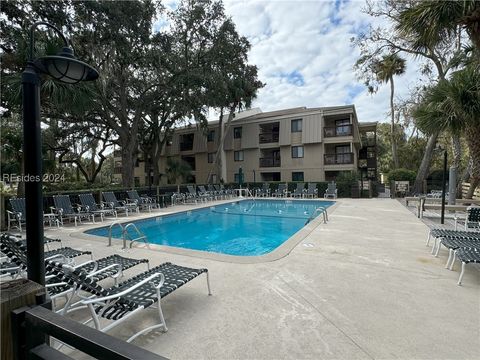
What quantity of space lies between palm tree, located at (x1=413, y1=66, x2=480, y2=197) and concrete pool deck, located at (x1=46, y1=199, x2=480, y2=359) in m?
4.75

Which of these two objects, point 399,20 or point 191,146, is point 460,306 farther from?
point 191,146

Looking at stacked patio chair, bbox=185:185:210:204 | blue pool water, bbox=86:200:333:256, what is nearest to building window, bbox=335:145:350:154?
blue pool water, bbox=86:200:333:256

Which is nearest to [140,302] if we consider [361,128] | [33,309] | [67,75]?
[33,309]

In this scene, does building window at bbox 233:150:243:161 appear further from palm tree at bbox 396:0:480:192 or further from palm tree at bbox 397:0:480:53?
palm tree at bbox 397:0:480:53

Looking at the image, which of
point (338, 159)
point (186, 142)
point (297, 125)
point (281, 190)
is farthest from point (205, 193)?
point (186, 142)

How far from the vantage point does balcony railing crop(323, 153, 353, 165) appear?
891 inches

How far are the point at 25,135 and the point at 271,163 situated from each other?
24946mm

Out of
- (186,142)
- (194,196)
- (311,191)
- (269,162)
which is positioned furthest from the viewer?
(186,142)

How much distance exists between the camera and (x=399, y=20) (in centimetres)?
736

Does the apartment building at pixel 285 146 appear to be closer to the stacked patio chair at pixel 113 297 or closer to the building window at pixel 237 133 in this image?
the building window at pixel 237 133

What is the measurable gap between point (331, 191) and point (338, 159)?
Result: 13.8ft

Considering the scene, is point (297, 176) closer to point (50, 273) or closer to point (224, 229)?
point (224, 229)

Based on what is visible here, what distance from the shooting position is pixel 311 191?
68.0ft

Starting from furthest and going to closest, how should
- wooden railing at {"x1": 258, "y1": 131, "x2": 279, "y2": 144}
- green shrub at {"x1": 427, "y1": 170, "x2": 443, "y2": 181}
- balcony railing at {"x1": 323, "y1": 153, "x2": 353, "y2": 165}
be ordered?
wooden railing at {"x1": 258, "y1": 131, "x2": 279, "y2": 144}, green shrub at {"x1": 427, "y1": 170, "x2": 443, "y2": 181}, balcony railing at {"x1": 323, "y1": 153, "x2": 353, "y2": 165}
